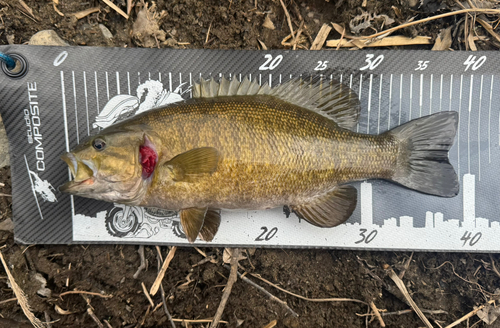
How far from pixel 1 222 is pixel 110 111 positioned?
51.6 inches

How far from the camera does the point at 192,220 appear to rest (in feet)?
6.81

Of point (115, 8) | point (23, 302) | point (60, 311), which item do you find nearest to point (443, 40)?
point (115, 8)

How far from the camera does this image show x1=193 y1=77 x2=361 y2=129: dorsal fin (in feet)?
6.91

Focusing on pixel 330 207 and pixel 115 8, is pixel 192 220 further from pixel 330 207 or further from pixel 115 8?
pixel 115 8

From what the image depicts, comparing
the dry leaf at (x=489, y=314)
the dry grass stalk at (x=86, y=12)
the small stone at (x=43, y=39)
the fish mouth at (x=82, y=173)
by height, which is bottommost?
the dry leaf at (x=489, y=314)

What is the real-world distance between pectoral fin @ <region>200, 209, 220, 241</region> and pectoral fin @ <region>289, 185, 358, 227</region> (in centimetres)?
58

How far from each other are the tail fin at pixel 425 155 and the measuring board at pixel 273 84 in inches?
10.0

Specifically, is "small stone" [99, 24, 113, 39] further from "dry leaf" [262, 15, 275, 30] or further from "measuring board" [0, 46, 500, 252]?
"dry leaf" [262, 15, 275, 30]

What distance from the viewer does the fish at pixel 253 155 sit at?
74.6 inches

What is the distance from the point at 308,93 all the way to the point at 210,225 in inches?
47.8

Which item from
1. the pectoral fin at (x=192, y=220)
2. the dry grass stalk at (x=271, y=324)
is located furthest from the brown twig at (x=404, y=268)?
the pectoral fin at (x=192, y=220)

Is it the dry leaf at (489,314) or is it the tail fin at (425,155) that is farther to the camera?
the dry leaf at (489,314)

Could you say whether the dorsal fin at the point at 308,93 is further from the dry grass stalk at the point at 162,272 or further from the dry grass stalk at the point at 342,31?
the dry grass stalk at the point at 162,272

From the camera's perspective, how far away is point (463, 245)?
245 centimetres
